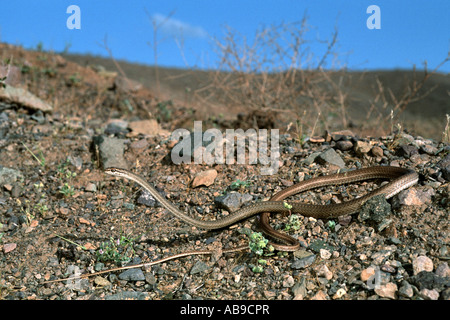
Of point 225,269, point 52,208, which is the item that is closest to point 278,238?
point 225,269

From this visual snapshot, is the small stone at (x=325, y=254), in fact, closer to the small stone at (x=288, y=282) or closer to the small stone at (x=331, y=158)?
the small stone at (x=288, y=282)

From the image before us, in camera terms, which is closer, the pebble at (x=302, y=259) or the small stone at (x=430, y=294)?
the small stone at (x=430, y=294)

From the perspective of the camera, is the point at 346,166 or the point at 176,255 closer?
the point at 176,255

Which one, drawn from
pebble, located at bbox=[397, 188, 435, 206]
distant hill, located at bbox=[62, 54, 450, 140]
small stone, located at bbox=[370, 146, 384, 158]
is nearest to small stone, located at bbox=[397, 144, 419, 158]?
small stone, located at bbox=[370, 146, 384, 158]

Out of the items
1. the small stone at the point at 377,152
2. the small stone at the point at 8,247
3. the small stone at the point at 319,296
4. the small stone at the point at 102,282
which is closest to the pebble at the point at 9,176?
the small stone at the point at 8,247

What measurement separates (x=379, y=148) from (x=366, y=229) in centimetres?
204

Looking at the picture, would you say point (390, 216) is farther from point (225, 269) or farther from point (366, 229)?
point (225, 269)

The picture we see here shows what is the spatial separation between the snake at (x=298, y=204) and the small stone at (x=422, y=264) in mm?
1115

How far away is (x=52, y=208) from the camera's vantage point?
6547 millimetres

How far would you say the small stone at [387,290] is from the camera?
161 inches

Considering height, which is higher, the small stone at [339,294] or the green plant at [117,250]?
the green plant at [117,250]

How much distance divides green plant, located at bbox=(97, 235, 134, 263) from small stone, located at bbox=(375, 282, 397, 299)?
294 cm

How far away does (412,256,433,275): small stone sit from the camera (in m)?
4.29

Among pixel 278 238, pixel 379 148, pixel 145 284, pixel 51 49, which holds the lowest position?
pixel 145 284
